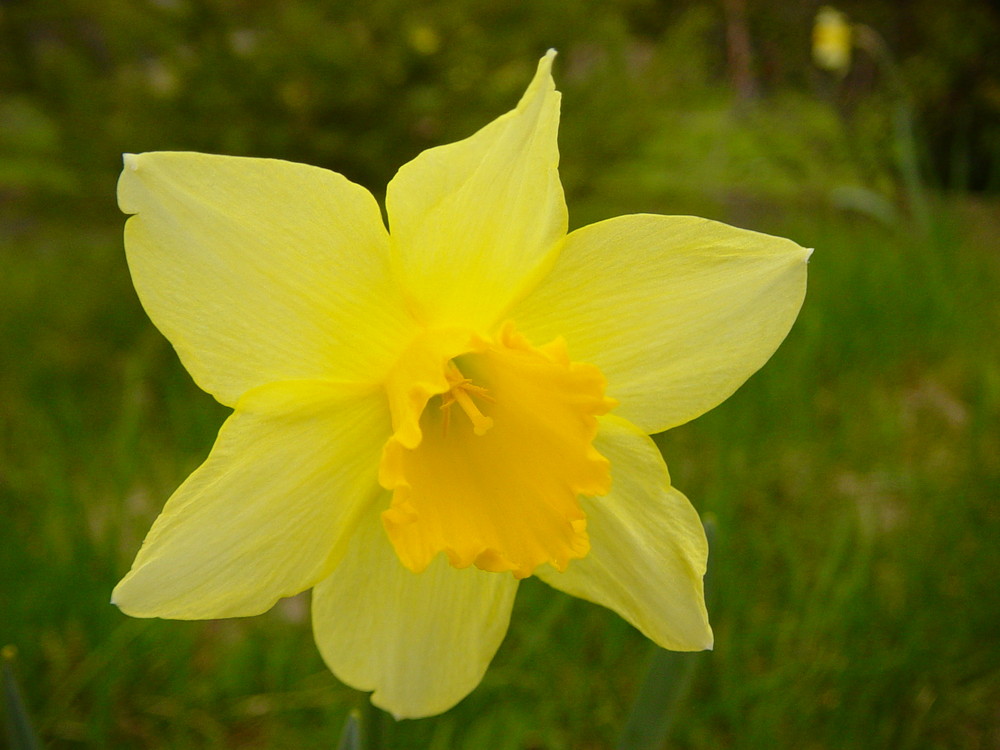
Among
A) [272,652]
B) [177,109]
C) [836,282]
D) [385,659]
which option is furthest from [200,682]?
[836,282]

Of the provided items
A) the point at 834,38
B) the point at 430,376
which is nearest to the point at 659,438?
the point at 430,376

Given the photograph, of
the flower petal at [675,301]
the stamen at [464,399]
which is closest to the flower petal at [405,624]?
the stamen at [464,399]

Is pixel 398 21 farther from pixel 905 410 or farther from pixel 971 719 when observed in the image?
pixel 971 719

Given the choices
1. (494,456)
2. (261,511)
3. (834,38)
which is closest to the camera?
(261,511)

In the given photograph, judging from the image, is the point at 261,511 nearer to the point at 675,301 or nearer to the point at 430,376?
the point at 430,376

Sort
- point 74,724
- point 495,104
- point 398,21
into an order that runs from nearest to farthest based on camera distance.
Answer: point 74,724 → point 398,21 → point 495,104

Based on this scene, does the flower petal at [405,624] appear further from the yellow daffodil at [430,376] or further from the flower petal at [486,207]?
the flower petal at [486,207]
